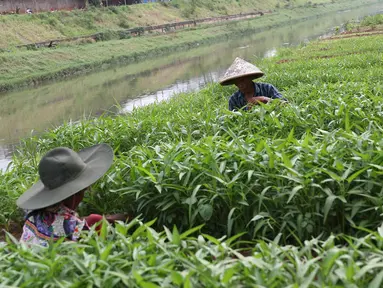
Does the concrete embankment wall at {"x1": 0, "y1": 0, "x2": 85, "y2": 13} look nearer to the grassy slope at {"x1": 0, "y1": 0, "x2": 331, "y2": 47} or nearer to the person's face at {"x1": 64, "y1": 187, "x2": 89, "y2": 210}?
the grassy slope at {"x1": 0, "y1": 0, "x2": 331, "y2": 47}

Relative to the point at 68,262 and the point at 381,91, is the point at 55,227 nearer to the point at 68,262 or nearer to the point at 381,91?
the point at 68,262

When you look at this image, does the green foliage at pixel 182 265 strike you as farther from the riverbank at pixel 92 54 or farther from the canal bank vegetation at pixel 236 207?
the riverbank at pixel 92 54

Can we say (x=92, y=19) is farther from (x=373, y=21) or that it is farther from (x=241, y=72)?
(x=241, y=72)

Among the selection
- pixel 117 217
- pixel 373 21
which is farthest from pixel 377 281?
pixel 373 21

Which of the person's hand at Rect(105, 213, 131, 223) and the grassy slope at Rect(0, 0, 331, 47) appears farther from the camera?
the grassy slope at Rect(0, 0, 331, 47)

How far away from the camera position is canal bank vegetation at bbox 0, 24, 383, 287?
6.98ft

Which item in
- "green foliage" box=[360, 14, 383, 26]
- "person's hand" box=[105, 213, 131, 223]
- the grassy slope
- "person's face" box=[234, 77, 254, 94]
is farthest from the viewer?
the grassy slope

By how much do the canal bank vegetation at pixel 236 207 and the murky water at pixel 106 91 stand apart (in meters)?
5.89

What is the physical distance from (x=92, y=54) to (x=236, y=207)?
2636cm

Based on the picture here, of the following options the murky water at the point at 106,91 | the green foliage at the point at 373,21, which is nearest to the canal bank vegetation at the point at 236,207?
the murky water at the point at 106,91

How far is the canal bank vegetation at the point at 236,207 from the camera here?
2127 millimetres

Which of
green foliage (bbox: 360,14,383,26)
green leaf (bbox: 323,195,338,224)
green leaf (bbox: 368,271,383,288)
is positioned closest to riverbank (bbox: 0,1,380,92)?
green foliage (bbox: 360,14,383,26)

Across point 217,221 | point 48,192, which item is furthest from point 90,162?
point 217,221

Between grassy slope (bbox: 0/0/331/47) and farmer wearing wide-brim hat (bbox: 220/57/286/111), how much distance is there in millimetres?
25127
